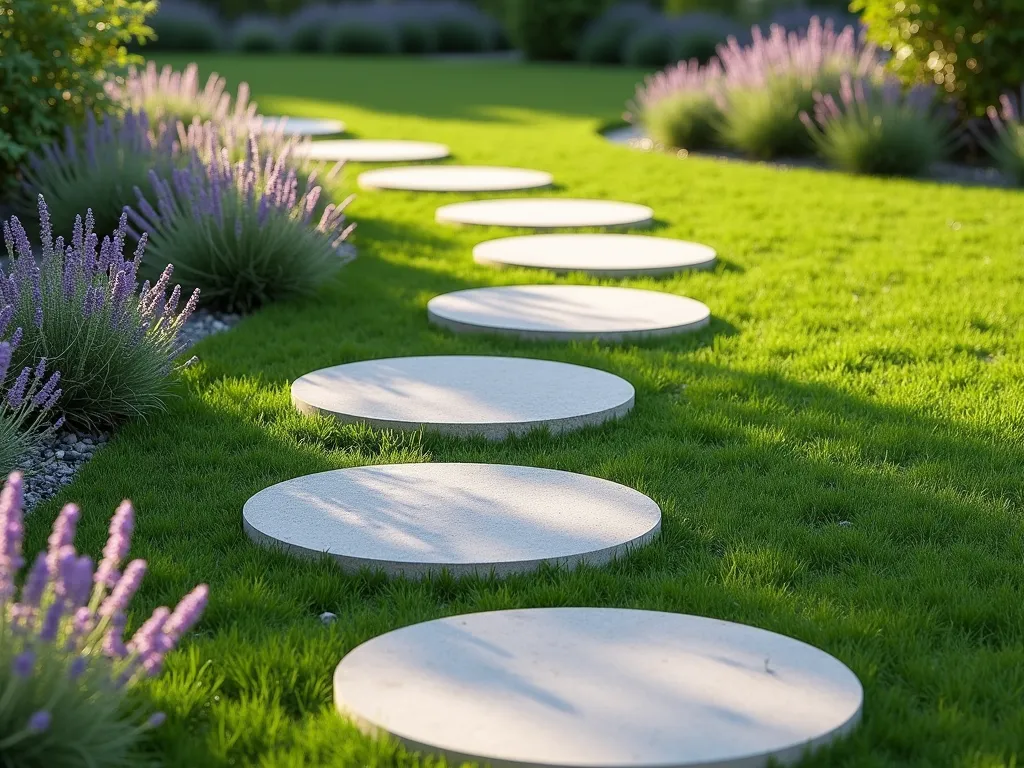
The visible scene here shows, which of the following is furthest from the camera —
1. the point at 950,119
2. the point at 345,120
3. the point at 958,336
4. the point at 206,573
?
the point at 345,120

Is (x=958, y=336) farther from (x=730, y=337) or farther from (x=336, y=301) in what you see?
(x=336, y=301)

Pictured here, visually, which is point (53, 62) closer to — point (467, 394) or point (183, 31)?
point (467, 394)

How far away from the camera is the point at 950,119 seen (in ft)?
33.9

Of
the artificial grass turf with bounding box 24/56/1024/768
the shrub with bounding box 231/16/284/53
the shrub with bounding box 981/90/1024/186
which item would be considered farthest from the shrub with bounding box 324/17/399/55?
the artificial grass turf with bounding box 24/56/1024/768

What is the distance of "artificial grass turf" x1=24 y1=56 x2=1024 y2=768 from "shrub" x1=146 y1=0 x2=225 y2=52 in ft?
66.3

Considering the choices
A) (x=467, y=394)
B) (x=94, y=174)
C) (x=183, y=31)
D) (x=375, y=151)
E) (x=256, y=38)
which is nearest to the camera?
(x=467, y=394)

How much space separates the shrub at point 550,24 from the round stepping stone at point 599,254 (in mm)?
18355

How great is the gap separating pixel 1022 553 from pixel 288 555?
1.85m

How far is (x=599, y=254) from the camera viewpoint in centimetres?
675

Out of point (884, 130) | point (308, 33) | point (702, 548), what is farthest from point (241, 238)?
point (308, 33)

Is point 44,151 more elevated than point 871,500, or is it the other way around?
point 44,151

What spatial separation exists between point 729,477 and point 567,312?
1.92m

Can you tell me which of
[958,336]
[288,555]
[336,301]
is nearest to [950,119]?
[958,336]

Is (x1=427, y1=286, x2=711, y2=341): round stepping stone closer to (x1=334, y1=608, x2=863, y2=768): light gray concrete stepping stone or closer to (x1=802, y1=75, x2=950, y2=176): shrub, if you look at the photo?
(x1=334, y1=608, x2=863, y2=768): light gray concrete stepping stone
